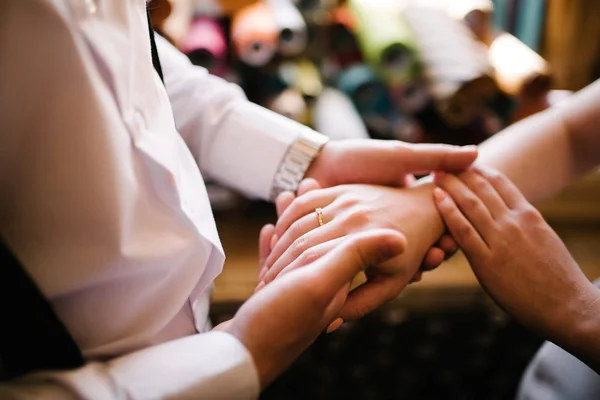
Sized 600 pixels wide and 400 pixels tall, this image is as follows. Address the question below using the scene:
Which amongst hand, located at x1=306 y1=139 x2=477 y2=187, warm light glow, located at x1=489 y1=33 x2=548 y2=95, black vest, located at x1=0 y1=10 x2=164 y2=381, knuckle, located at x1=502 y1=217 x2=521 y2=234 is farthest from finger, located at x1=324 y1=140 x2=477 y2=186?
black vest, located at x1=0 y1=10 x2=164 y2=381

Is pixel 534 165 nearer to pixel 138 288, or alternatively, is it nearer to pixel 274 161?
pixel 274 161

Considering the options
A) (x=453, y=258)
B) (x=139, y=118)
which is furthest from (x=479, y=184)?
(x=139, y=118)

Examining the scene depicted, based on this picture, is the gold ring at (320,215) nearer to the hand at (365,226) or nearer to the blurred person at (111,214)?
the hand at (365,226)

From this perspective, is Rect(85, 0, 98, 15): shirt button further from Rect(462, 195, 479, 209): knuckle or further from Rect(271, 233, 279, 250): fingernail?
Rect(462, 195, 479, 209): knuckle

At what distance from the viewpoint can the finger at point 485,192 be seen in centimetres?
74

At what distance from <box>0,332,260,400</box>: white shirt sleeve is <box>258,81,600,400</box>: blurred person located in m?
0.15

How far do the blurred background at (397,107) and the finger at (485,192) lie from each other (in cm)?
28

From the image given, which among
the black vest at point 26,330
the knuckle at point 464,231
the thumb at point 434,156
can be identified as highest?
the black vest at point 26,330

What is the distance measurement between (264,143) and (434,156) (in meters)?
0.26

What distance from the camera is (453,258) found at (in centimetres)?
109

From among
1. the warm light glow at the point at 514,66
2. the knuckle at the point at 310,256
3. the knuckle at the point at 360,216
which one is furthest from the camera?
the warm light glow at the point at 514,66

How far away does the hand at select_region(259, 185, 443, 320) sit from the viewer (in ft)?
2.15

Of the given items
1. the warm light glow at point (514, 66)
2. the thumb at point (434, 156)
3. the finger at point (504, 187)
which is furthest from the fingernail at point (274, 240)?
the warm light glow at point (514, 66)

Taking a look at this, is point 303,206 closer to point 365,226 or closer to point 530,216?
point 365,226
